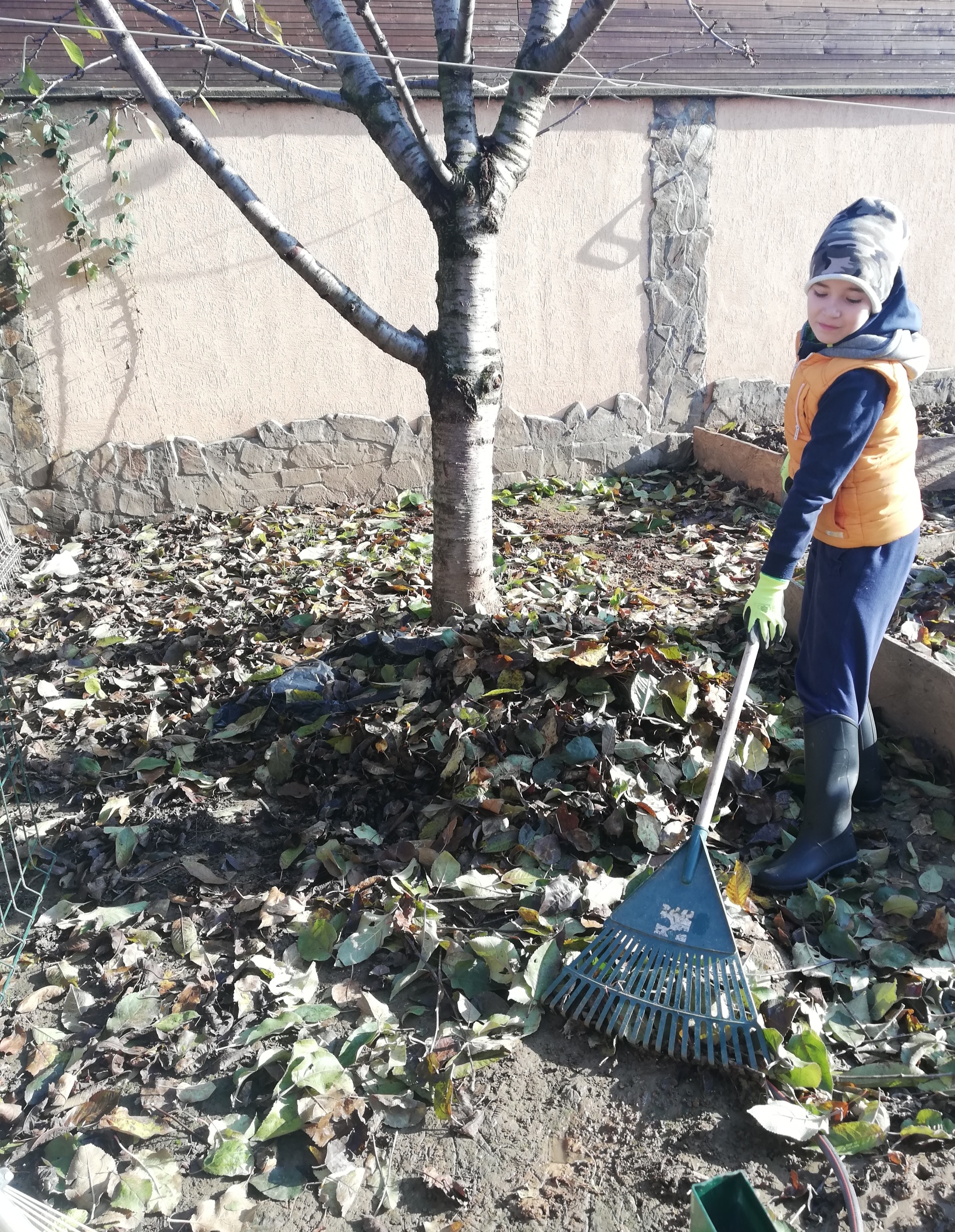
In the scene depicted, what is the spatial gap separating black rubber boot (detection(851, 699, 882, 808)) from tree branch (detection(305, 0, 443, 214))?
2.41 metres

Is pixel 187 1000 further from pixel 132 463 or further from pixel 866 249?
pixel 132 463

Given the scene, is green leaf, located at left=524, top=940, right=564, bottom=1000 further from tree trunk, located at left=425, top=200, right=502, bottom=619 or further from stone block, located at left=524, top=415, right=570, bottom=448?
stone block, located at left=524, top=415, right=570, bottom=448

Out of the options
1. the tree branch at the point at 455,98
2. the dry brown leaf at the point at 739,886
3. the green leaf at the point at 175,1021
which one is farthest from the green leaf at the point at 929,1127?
the tree branch at the point at 455,98

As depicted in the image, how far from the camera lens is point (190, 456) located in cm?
609

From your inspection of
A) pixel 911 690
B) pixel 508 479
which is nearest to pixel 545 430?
pixel 508 479

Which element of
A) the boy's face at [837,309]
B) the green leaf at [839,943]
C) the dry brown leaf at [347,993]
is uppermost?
the boy's face at [837,309]

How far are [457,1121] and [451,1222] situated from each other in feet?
0.70

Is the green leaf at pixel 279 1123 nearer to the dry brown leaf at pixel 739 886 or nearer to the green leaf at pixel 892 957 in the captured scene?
the dry brown leaf at pixel 739 886

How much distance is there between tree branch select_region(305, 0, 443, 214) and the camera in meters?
3.34

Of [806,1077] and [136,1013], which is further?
[136,1013]

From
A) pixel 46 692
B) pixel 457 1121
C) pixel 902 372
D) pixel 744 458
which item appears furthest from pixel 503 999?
pixel 744 458

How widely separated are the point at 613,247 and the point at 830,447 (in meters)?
4.52

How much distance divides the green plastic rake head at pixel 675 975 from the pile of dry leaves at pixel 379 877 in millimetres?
109

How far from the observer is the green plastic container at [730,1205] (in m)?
1.66
